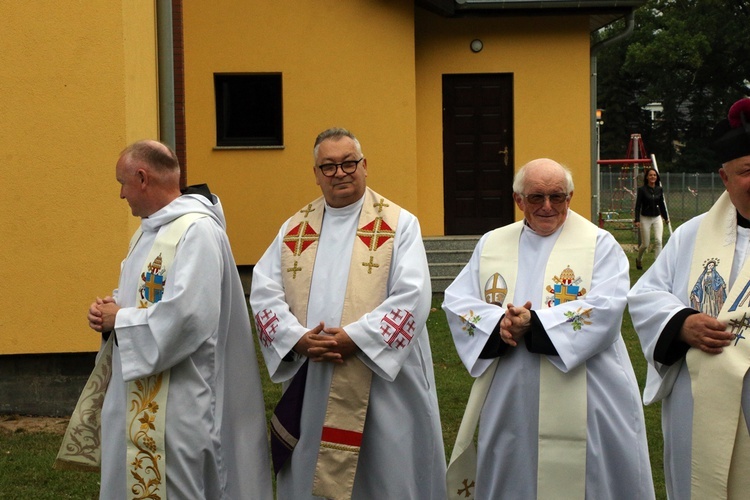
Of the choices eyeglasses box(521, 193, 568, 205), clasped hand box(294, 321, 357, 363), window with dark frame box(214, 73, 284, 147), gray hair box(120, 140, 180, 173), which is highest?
window with dark frame box(214, 73, 284, 147)

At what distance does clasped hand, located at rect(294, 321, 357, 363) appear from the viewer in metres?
5.32

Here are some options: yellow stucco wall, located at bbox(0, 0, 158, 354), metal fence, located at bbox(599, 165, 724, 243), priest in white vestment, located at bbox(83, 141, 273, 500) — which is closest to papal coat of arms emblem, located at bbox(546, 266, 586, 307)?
priest in white vestment, located at bbox(83, 141, 273, 500)

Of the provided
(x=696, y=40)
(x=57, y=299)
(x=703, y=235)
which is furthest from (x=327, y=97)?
(x=696, y=40)

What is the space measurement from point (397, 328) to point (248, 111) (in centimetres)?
1172

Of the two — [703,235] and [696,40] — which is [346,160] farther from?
[696,40]

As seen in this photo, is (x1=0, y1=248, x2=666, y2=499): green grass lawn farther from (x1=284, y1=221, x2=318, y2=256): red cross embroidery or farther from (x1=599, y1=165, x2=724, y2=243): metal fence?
(x1=599, y1=165, x2=724, y2=243): metal fence

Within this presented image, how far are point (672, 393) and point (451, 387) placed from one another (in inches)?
196

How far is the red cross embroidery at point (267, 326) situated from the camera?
5465 mm

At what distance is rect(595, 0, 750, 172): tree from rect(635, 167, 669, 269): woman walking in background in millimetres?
30958

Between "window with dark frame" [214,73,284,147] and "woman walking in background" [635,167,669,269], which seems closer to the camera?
"window with dark frame" [214,73,284,147]

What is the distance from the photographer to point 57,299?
331 inches

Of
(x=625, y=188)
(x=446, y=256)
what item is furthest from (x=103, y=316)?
(x=625, y=188)

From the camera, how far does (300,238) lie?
5.73 meters

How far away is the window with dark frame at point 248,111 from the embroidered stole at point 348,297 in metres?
11.0
